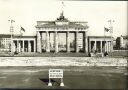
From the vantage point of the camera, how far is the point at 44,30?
96938 mm

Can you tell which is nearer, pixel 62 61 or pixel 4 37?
pixel 62 61

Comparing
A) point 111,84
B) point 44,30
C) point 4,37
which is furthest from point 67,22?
point 4,37

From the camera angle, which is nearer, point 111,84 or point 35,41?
point 111,84

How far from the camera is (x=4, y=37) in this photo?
18412 centimetres

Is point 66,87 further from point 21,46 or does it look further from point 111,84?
point 21,46

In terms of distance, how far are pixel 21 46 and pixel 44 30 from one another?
731 inches

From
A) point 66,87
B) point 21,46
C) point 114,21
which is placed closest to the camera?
point 66,87

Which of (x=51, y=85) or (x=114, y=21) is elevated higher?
(x=114, y=21)

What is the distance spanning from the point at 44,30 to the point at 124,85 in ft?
240

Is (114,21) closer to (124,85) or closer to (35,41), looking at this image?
(35,41)

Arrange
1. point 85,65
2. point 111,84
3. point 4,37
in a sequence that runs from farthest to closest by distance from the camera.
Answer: point 4,37
point 85,65
point 111,84

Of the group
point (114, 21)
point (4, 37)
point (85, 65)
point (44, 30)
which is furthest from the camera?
point (4, 37)

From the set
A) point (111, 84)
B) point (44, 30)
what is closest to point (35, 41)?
point (44, 30)

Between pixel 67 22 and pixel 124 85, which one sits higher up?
pixel 67 22
